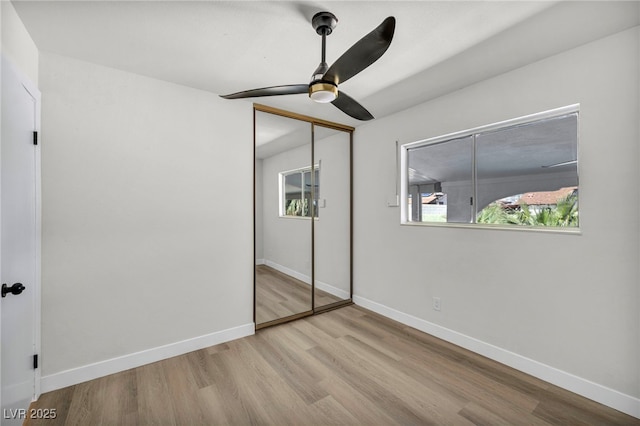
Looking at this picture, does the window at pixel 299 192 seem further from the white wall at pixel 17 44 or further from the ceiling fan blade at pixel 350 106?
the white wall at pixel 17 44

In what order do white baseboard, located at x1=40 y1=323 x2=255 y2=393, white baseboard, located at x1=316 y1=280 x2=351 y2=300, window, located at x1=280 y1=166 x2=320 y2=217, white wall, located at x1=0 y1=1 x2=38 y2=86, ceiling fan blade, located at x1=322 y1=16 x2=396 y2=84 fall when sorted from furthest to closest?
white baseboard, located at x1=316 y1=280 x2=351 y2=300
window, located at x1=280 y1=166 x2=320 y2=217
white baseboard, located at x1=40 y1=323 x2=255 y2=393
white wall, located at x1=0 y1=1 x2=38 y2=86
ceiling fan blade, located at x1=322 y1=16 x2=396 y2=84

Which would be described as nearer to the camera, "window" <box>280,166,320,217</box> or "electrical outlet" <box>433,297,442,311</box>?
"electrical outlet" <box>433,297,442,311</box>

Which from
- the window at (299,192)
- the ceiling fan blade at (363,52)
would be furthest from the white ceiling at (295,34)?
the window at (299,192)

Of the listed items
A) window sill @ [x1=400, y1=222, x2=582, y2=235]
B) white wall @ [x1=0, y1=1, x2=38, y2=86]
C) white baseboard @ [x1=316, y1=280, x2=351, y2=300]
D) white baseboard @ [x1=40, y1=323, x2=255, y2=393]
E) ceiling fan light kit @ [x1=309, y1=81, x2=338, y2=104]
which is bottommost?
white baseboard @ [x1=40, y1=323, x2=255, y2=393]

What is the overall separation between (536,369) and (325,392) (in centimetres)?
167

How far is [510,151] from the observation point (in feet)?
→ 8.12

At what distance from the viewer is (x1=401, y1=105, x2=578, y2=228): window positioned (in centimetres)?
218

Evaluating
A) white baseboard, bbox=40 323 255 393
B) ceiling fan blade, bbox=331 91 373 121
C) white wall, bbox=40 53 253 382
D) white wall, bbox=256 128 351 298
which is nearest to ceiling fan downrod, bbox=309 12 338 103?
ceiling fan blade, bbox=331 91 373 121

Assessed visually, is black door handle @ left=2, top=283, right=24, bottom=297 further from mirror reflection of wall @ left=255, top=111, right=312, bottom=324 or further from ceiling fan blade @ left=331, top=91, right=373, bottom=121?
ceiling fan blade @ left=331, top=91, right=373, bottom=121

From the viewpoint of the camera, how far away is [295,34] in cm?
187

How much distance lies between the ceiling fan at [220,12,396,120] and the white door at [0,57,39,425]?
1.25 m

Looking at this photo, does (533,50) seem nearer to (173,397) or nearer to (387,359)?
(387,359)

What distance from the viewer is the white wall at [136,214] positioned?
2.10 m

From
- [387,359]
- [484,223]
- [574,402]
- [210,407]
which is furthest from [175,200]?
[574,402]
